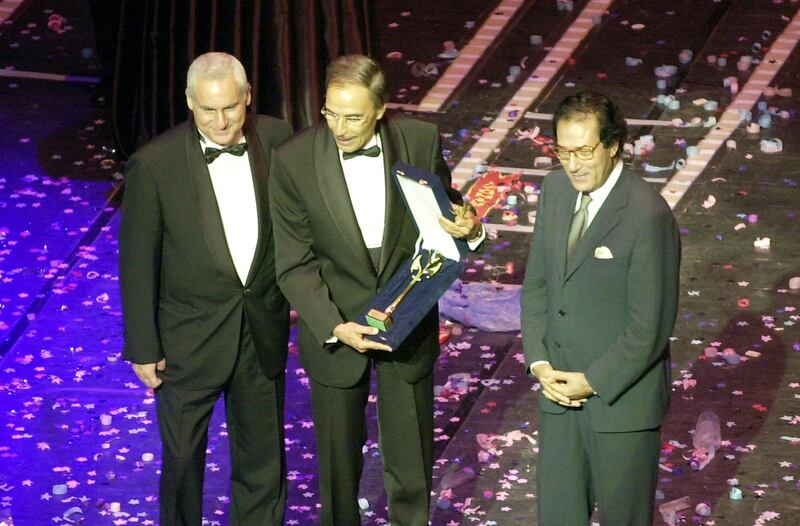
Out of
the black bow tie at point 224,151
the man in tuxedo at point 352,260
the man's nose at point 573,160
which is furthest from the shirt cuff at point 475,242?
the black bow tie at point 224,151

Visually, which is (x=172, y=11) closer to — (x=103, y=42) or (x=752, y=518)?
(x=103, y=42)

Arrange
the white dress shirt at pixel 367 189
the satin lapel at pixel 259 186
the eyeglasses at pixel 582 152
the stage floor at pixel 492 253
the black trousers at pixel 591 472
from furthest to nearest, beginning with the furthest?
the stage floor at pixel 492 253
the satin lapel at pixel 259 186
the white dress shirt at pixel 367 189
the black trousers at pixel 591 472
the eyeglasses at pixel 582 152

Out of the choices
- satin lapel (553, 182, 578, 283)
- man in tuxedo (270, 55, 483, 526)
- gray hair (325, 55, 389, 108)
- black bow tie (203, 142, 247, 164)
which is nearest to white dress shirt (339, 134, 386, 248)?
man in tuxedo (270, 55, 483, 526)

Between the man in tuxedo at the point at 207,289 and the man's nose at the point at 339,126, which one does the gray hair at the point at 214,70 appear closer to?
the man in tuxedo at the point at 207,289

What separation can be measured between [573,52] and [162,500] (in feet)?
15.6

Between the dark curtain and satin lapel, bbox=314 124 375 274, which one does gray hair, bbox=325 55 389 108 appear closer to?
satin lapel, bbox=314 124 375 274

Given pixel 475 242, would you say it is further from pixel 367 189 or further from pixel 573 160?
pixel 573 160

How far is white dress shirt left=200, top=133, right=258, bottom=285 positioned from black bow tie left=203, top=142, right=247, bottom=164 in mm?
29

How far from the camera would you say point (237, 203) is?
4816 millimetres

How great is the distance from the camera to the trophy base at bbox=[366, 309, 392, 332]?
4.54 m

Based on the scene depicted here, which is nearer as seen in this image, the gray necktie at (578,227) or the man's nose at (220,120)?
the gray necktie at (578,227)

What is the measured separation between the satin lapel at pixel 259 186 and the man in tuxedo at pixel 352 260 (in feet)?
0.26

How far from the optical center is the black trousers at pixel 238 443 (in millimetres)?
4957

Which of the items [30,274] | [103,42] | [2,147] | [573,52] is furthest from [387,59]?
[30,274]
